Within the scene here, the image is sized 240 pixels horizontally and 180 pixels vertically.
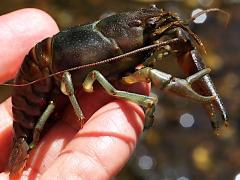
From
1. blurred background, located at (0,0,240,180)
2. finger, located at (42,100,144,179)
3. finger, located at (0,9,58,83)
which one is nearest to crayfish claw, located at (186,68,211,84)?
finger, located at (42,100,144,179)

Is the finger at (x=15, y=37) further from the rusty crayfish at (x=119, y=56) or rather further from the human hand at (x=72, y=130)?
the rusty crayfish at (x=119, y=56)

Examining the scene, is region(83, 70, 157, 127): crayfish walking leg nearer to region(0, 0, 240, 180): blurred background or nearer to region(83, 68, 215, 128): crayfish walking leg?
region(83, 68, 215, 128): crayfish walking leg

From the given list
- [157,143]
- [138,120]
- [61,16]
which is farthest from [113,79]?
[61,16]

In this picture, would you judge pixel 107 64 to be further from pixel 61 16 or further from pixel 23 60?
pixel 61 16

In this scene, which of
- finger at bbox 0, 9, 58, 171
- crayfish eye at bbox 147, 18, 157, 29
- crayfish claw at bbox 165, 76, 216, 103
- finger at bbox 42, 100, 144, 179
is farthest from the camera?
finger at bbox 0, 9, 58, 171

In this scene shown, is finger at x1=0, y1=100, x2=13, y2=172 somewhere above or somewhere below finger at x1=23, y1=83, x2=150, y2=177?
below

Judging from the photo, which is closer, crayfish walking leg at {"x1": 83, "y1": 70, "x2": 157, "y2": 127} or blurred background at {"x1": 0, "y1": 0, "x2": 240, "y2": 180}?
crayfish walking leg at {"x1": 83, "y1": 70, "x2": 157, "y2": 127}

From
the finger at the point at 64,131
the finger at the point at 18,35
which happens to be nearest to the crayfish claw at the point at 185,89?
the finger at the point at 64,131

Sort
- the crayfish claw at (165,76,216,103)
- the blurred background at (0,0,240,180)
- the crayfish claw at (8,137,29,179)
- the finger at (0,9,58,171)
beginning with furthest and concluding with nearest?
the blurred background at (0,0,240,180) < the finger at (0,9,58,171) < the crayfish claw at (8,137,29,179) < the crayfish claw at (165,76,216,103)
